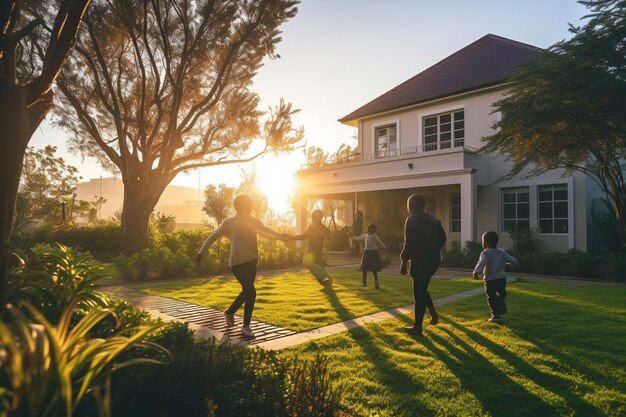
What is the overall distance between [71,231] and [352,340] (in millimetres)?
18025

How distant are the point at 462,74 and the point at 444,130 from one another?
3.18 m

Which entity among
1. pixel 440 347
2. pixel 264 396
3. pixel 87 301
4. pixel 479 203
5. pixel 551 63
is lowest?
pixel 440 347

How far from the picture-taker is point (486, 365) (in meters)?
4.50

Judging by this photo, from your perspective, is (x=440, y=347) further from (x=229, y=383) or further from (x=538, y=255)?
(x=538, y=255)

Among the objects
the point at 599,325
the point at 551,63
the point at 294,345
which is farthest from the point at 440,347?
the point at 551,63

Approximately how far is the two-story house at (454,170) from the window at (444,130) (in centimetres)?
5

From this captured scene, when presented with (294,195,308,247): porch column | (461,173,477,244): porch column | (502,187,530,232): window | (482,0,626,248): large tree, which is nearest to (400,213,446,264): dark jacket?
(482,0,626,248): large tree

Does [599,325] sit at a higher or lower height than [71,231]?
lower

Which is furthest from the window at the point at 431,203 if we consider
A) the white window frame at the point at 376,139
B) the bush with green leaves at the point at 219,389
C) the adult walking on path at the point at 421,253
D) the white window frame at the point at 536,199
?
the bush with green leaves at the point at 219,389

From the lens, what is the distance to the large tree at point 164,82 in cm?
1483

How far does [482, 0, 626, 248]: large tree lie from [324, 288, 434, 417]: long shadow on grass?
9570mm

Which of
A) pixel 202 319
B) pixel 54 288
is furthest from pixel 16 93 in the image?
pixel 202 319

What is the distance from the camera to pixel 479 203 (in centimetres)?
1873

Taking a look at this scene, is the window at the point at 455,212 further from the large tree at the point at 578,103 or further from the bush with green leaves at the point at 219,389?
the bush with green leaves at the point at 219,389
